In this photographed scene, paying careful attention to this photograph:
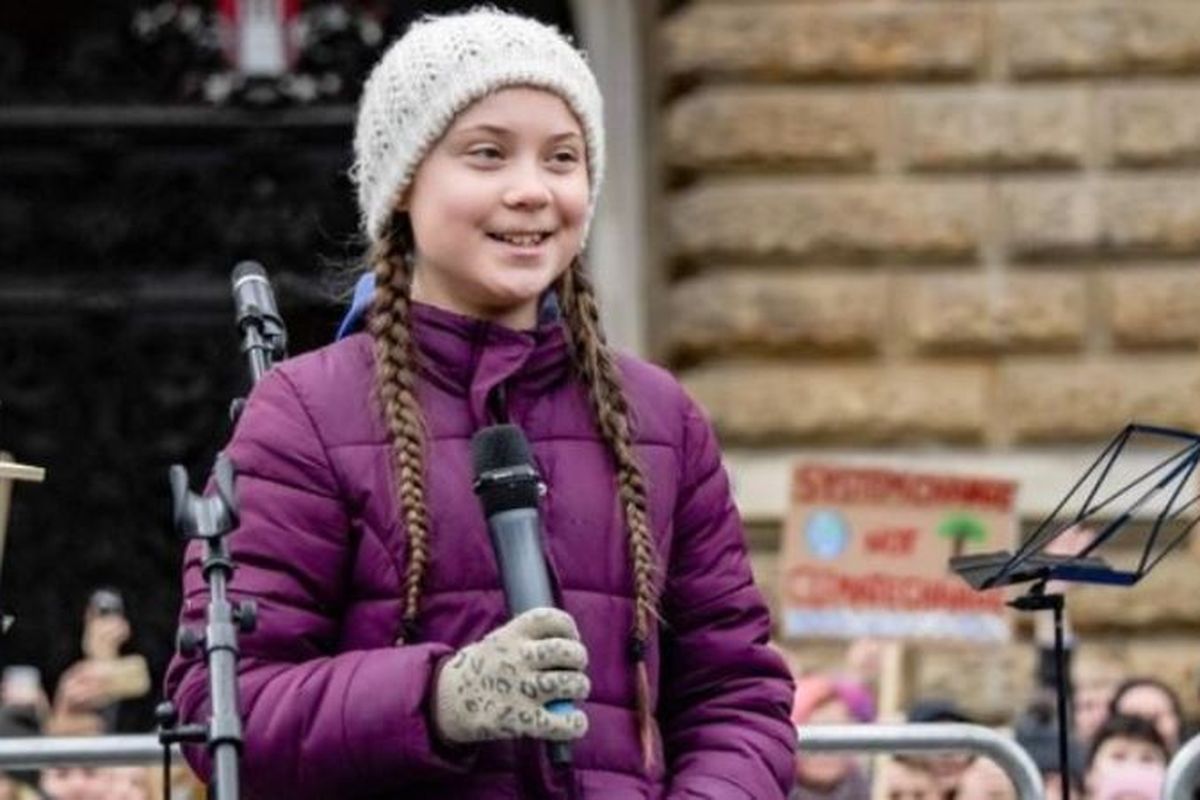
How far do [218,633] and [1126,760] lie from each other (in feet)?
12.3

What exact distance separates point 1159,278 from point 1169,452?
1.79ft

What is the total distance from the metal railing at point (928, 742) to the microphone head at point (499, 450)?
1595mm

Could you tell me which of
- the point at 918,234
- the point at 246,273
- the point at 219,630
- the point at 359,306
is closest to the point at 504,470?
the point at 219,630

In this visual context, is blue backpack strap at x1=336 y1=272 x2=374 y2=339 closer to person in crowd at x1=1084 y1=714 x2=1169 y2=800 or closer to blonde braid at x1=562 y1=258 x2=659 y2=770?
blonde braid at x1=562 y1=258 x2=659 y2=770

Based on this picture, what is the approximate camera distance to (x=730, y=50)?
1125 centimetres

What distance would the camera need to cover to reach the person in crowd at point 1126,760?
7387mm

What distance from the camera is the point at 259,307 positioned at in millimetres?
4633

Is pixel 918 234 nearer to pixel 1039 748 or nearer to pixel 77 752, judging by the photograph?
pixel 1039 748

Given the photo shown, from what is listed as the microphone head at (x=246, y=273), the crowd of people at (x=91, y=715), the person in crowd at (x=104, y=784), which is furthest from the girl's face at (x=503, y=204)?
the person in crowd at (x=104, y=784)

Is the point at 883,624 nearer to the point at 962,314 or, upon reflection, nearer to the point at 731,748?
the point at 962,314

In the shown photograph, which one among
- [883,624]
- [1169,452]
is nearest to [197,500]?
[883,624]

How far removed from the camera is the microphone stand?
3.96m

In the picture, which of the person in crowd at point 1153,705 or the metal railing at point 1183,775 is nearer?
the metal railing at point 1183,775

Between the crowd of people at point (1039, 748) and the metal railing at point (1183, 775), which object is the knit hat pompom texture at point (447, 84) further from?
the crowd of people at point (1039, 748)
